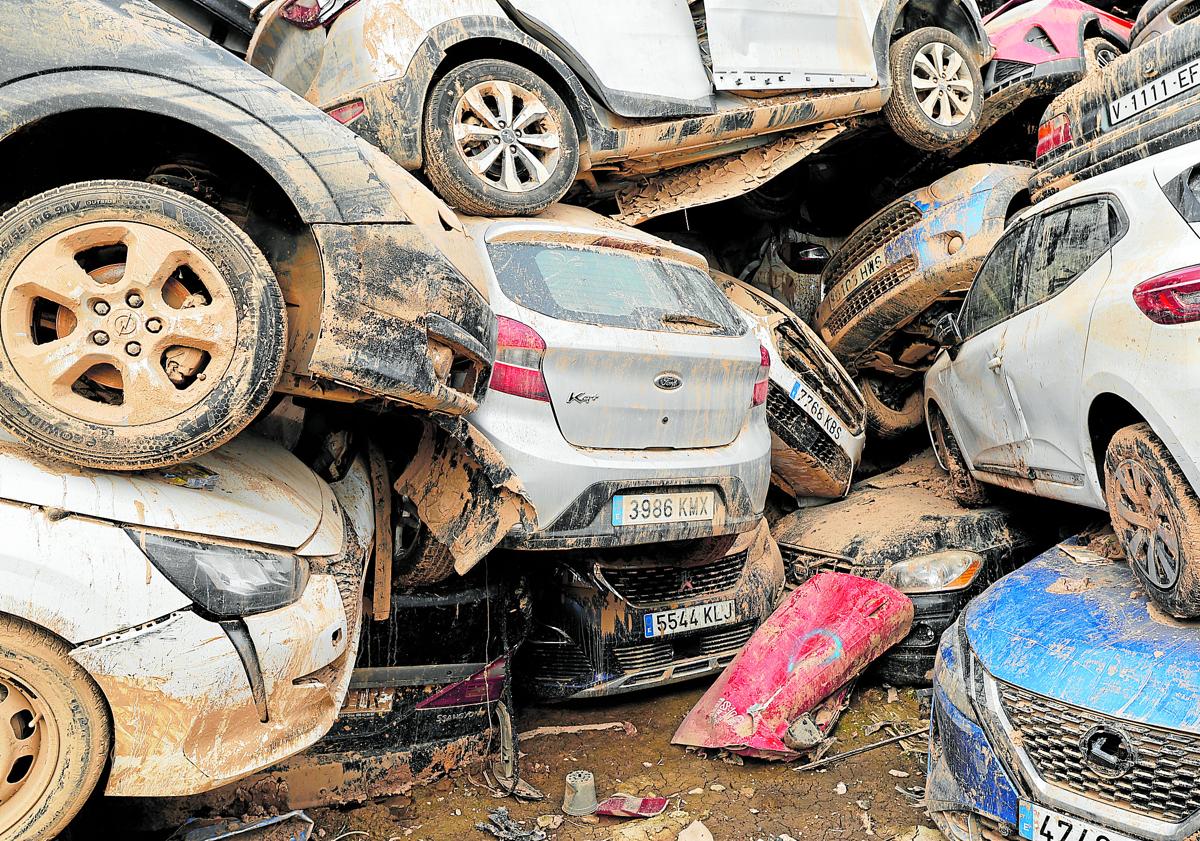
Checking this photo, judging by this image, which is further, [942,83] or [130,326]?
[942,83]

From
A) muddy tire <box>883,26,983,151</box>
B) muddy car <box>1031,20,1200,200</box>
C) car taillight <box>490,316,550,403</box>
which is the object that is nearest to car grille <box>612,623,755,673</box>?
car taillight <box>490,316,550,403</box>

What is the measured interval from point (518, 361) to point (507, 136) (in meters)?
1.77

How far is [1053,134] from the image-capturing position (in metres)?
4.91

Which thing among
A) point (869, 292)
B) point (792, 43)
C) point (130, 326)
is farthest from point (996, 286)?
point (130, 326)

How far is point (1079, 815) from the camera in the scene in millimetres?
2457

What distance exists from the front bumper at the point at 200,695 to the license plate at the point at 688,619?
5.48ft

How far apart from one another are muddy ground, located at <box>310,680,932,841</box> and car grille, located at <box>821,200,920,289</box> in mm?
3175

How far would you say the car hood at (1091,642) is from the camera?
8.17 ft

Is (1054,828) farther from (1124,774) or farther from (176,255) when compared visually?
(176,255)

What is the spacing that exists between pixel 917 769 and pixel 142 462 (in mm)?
2921

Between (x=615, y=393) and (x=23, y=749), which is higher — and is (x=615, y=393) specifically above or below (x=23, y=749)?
above

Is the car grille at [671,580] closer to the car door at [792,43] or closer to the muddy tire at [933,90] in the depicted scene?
the car door at [792,43]

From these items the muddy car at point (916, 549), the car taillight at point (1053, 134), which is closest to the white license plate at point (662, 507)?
the muddy car at point (916, 549)

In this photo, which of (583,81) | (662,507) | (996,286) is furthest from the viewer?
(583,81)
